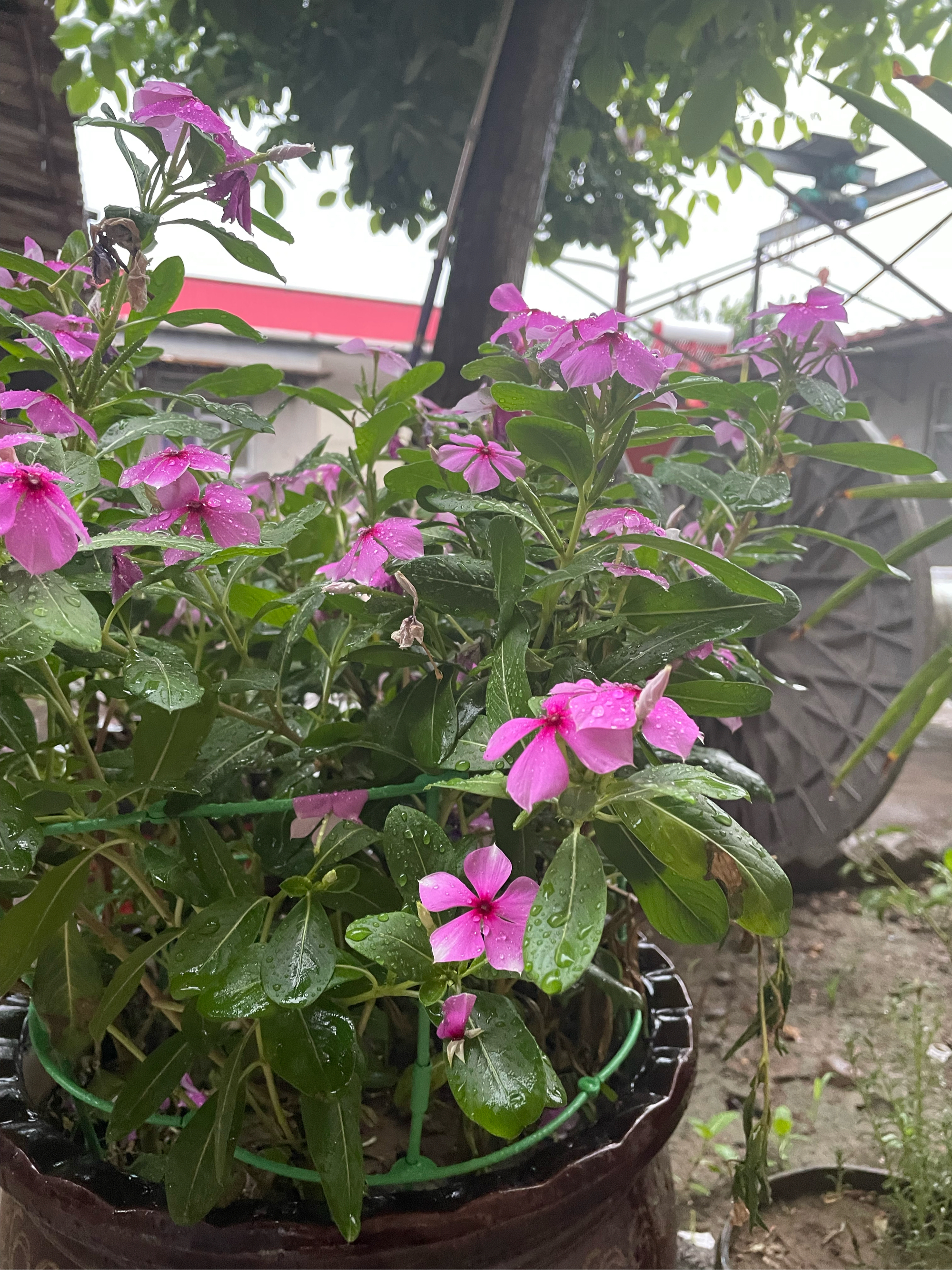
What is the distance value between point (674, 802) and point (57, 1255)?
0.45 m

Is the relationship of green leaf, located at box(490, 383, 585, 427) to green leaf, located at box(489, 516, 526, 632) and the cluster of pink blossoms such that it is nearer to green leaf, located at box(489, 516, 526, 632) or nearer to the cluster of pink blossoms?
green leaf, located at box(489, 516, 526, 632)

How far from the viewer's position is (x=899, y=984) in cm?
152

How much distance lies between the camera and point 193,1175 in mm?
422

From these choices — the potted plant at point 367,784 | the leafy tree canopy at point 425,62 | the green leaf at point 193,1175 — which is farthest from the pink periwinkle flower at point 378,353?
the leafy tree canopy at point 425,62

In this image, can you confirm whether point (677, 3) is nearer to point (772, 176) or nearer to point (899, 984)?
point (772, 176)

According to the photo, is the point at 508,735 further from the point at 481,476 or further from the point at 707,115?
the point at 707,115

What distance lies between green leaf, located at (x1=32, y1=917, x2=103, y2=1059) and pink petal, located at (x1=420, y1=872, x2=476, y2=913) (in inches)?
10.0

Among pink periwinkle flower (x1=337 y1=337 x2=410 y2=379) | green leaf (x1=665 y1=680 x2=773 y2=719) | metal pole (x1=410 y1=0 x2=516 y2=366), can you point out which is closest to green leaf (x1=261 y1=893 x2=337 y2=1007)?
green leaf (x1=665 y1=680 x2=773 y2=719)

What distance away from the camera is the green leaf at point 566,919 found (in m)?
0.28

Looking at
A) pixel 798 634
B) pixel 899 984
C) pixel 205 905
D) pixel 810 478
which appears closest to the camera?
pixel 205 905

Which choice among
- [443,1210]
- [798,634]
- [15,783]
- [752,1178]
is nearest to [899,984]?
[798,634]

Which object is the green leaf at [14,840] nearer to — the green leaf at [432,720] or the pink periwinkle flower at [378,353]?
the green leaf at [432,720]

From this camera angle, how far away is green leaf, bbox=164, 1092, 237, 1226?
416 millimetres

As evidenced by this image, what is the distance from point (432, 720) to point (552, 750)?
0.13m
